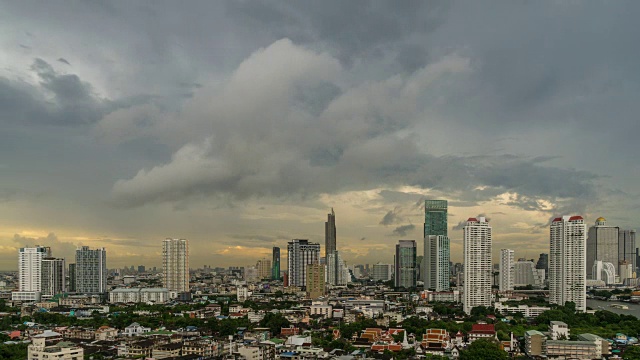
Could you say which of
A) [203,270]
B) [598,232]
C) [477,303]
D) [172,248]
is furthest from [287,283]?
[203,270]

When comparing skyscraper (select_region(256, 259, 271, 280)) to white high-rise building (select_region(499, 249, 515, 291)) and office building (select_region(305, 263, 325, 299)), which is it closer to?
office building (select_region(305, 263, 325, 299))

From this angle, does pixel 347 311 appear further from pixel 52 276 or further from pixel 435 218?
pixel 435 218

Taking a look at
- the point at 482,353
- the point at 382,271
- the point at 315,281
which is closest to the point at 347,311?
the point at 315,281

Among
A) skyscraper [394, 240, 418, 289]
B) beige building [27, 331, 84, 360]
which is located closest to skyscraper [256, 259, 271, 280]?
skyscraper [394, 240, 418, 289]

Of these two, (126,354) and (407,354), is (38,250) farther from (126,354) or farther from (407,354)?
(407,354)

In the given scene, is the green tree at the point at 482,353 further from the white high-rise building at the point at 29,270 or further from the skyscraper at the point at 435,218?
the skyscraper at the point at 435,218
